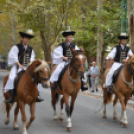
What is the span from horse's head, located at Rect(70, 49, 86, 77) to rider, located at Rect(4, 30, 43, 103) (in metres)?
1.32

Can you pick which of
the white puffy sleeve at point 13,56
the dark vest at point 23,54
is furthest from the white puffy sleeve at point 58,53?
the white puffy sleeve at point 13,56

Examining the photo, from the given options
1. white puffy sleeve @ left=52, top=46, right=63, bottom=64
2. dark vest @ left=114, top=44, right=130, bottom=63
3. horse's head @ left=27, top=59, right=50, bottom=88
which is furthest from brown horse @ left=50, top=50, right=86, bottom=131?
dark vest @ left=114, top=44, right=130, bottom=63

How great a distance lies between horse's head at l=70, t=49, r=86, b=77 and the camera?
7.84m

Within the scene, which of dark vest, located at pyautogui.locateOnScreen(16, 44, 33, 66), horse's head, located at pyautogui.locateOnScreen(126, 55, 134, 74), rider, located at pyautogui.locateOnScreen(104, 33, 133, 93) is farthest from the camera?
rider, located at pyautogui.locateOnScreen(104, 33, 133, 93)

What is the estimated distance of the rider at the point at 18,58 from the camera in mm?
7834

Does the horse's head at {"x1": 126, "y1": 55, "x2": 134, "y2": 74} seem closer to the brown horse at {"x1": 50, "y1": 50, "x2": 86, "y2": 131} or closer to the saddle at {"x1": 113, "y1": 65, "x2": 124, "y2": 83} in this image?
the saddle at {"x1": 113, "y1": 65, "x2": 124, "y2": 83}

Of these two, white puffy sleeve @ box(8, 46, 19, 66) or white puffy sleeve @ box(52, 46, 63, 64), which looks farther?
white puffy sleeve @ box(52, 46, 63, 64)

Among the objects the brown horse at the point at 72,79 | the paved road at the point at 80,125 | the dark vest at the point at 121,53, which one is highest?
the dark vest at the point at 121,53

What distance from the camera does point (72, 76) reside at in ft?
27.8

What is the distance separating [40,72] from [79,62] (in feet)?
4.53

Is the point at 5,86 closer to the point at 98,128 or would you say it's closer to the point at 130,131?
the point at 98,128

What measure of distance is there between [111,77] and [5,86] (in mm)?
3765

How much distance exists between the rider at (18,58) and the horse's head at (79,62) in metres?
1.32

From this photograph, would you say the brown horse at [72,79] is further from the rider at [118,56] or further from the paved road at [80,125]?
the rider at [118,56]
